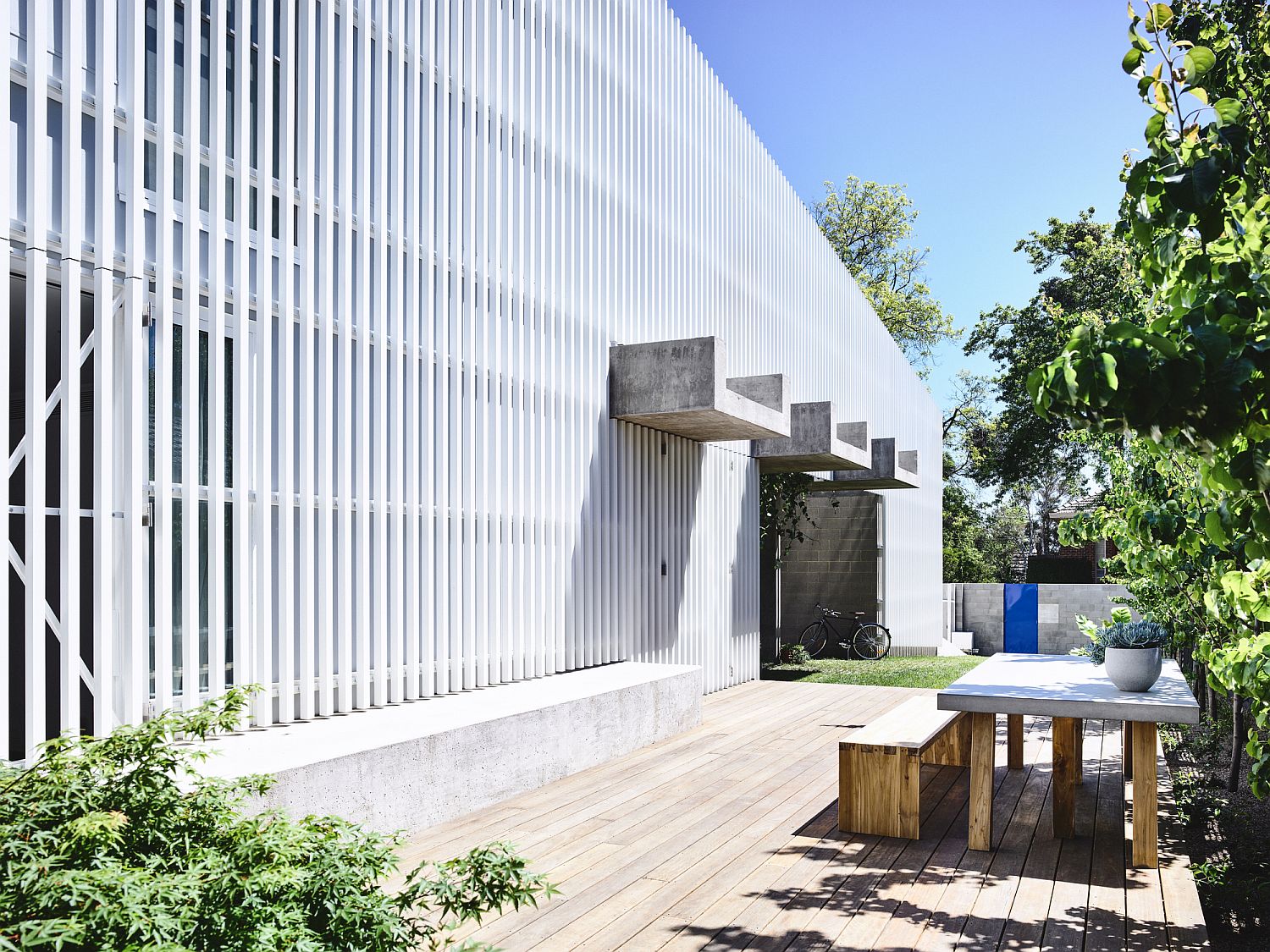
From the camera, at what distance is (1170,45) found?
2.26 m

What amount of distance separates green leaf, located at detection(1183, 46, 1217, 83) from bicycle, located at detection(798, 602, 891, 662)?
14085 millimetres

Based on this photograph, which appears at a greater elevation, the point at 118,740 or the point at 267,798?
the point at 118,740

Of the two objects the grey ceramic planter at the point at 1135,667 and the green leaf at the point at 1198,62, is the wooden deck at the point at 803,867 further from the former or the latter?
the green leaf at the point at 1198,62

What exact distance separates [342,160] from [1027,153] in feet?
53.7

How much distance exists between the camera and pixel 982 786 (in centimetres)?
432

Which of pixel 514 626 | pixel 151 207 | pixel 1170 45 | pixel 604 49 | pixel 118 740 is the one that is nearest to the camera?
pixel 118 740

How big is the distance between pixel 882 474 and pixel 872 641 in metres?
3.95

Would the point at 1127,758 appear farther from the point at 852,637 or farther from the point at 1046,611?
the point at 1046,611

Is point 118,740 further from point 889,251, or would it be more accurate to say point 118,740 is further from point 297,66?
point 889,251

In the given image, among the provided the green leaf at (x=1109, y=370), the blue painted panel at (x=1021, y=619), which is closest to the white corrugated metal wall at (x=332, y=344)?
the green leaf at (x=1109, y=370)

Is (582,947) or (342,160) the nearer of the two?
(582,947)

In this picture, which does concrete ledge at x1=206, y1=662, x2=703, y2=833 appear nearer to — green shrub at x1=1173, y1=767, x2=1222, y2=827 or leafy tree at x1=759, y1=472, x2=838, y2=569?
green shrub at x1=1173, y1=767, x2=1222, y2=827

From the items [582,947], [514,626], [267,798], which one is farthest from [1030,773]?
[267,798]

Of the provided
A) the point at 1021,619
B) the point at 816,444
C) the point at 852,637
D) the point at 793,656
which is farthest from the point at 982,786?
the point at 1021,619
